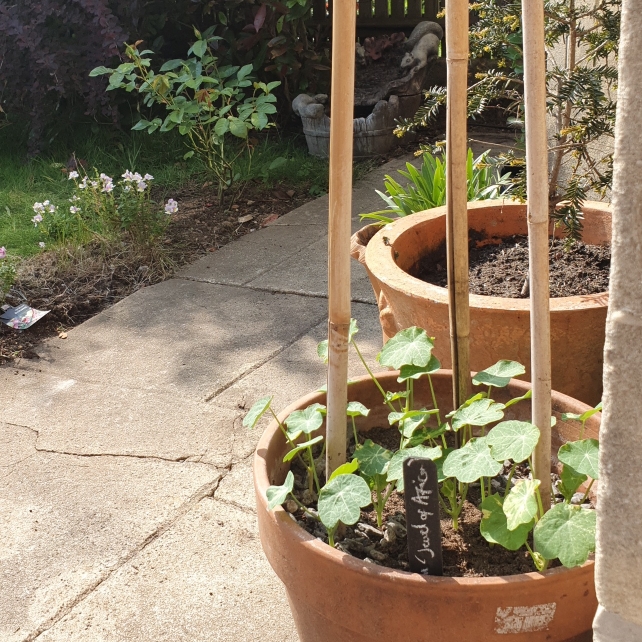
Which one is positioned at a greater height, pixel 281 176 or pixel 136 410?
pixel 281 176

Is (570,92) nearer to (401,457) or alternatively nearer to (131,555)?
(401,457)

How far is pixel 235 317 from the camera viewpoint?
11.1 feet

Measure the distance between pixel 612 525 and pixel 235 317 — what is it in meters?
2.58

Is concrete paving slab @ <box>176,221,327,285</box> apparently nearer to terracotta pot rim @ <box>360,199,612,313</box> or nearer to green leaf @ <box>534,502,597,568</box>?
terracotta pot rim @ <box>360,199,612,313</box>

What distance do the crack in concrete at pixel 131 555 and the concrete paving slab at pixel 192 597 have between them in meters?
0.01

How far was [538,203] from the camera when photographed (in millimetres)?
1252

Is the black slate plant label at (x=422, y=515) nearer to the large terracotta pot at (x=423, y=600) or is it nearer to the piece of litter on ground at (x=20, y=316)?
the large terracotta pot at (x=423, y=600)

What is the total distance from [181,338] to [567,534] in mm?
2205

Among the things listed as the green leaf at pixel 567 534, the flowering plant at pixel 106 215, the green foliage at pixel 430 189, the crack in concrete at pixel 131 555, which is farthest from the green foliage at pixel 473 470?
the flowering plant at pixel 106 215

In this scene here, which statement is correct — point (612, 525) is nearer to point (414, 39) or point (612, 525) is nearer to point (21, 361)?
point (21, 361)

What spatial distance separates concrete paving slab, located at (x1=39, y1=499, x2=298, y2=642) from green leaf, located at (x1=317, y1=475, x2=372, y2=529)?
59 cm

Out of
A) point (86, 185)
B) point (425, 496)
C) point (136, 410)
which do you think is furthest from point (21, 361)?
point (425, 496)

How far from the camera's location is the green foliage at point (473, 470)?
1.26m

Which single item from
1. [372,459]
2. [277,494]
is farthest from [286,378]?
[277,494]
